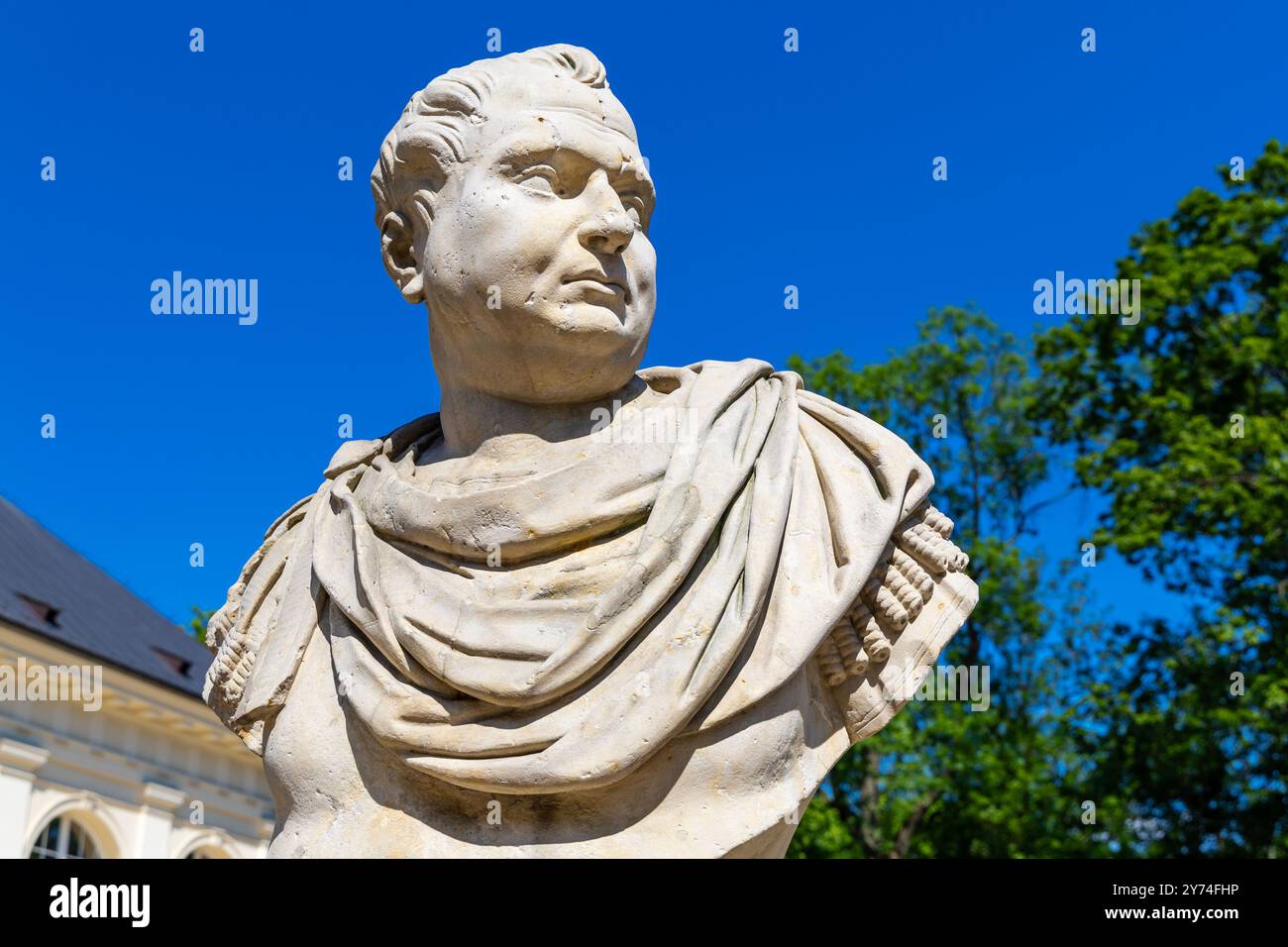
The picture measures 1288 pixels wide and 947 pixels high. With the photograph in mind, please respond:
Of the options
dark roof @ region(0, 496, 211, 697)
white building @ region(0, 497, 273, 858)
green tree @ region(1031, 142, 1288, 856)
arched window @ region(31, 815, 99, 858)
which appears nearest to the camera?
green tree @ region(1031, 142, 1288, 856)

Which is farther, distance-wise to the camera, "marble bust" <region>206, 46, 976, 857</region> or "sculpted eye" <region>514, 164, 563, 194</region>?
"sculpted eye" <region>514, 164, 563, 194</region>

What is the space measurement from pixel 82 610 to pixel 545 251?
2718cm

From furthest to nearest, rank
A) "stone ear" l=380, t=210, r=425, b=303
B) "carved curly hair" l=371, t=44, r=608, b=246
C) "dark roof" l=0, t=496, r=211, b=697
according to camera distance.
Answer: "dark roof" l=0, t=496, r=211, b=697
"stone ear" l=380, t=210, r=425, b=303
"carved curly hair" l=371, t=44, r=608, b=246

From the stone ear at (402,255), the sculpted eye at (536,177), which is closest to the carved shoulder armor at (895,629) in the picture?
the sculpted eye at (536,177)

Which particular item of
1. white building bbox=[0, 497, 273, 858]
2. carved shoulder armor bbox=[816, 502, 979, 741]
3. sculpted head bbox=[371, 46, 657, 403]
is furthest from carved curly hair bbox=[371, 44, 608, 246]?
white building bbox=[0, 497, 273, 858]

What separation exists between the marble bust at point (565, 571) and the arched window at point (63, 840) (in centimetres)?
2324

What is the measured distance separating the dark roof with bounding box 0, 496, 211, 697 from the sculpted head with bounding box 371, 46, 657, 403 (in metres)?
21.6

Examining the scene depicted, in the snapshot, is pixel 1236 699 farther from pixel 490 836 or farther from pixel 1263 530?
pixel 490 836

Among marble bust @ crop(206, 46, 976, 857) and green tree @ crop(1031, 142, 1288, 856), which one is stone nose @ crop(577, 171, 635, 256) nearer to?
marble bust @ crop(206, 46, 976, 857)

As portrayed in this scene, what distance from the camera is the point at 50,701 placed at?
84.6ft

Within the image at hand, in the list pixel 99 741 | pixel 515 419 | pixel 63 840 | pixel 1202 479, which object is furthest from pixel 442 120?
pixel 63 840

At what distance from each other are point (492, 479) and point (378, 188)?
0.99m

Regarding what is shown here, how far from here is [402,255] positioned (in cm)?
454

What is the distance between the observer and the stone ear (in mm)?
4469
